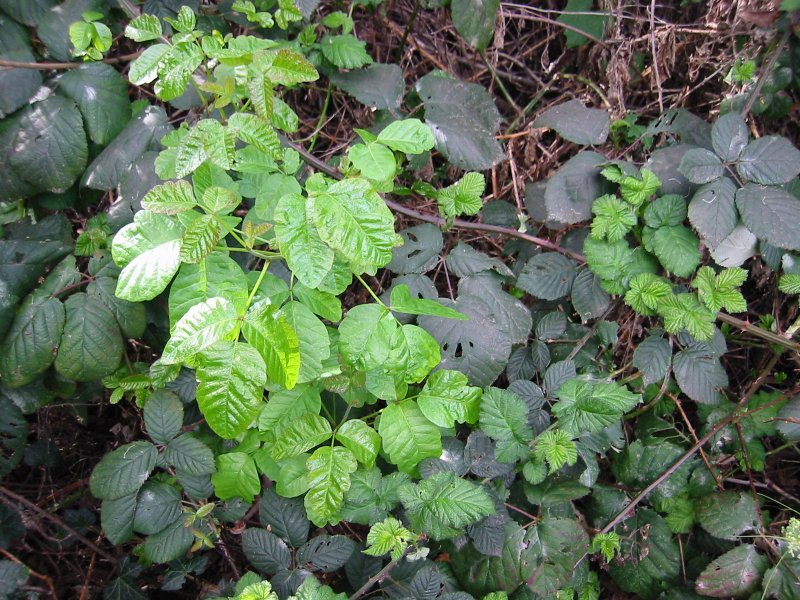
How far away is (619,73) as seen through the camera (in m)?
1.92

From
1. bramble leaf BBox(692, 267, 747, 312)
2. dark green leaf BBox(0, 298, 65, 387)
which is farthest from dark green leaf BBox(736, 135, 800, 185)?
dark green leaf BBox(0, 298, 65, 387)

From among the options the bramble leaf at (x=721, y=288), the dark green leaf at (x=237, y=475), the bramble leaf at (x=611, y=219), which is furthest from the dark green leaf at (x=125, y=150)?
the bramble leaf at (x=721, y=288)

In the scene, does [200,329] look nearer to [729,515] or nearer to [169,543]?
[169,543]

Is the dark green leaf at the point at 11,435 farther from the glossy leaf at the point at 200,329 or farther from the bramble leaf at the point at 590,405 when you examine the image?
the bramble leaf at the point at 590,405

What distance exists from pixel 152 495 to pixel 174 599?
57 cm

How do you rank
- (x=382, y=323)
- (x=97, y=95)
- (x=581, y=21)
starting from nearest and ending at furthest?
(x=382, y=323)
(x=97, y=95)
(x=581, y=21)

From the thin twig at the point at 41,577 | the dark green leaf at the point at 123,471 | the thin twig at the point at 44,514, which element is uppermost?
the dark green leaf at the point at 123,471

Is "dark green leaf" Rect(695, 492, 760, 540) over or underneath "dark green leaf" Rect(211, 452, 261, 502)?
underneath

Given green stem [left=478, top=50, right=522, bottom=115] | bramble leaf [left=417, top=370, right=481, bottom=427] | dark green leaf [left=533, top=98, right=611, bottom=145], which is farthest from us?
green stem [left=478, top=50, right=522, bottom=115]

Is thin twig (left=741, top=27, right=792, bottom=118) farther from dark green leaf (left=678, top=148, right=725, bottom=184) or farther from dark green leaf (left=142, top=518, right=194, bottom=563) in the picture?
dark green leaf (left=142, top=518, right=194, bottom=563)

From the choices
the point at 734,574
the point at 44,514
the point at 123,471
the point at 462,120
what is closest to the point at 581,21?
the point at 462,120

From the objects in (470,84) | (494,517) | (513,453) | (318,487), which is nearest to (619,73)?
(470,84)

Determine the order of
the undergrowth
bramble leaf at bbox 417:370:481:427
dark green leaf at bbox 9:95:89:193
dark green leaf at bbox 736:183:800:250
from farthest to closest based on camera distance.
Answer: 1. dark green leaf at bbox 9:95:89:193
2. dark green leaf at bbox 736:183:800:250
3. bramble leaf at bbox 417:370:481:427
4. the undergrowth

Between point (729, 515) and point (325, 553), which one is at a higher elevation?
point (325, 553)
